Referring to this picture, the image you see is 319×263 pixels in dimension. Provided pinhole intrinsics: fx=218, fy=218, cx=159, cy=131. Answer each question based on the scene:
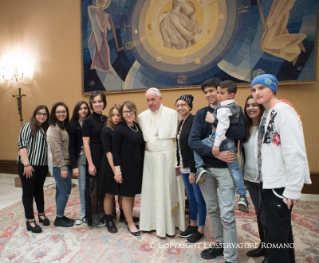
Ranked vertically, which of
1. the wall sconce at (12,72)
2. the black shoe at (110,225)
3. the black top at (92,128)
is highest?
the wall sconce at (12,72)

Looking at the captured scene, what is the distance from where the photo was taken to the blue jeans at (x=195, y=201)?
2.36 m

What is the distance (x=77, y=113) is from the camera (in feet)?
9.70

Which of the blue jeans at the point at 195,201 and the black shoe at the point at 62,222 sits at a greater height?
the blue jeans at the point at 195,201

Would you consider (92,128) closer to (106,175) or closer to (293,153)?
(106,175)

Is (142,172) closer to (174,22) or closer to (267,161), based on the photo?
(267,161)

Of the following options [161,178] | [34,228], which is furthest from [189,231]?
[34,228]

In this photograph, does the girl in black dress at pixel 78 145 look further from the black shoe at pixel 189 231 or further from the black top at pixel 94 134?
the black shoe at pixel 189 231

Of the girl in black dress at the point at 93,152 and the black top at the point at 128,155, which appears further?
the girl in black dress at the point at 93,152

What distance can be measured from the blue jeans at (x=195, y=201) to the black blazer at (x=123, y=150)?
2.10ft

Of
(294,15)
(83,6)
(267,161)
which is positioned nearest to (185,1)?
(294,15)

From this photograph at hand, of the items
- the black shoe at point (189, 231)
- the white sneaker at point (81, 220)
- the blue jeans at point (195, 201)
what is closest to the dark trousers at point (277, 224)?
the blue jeans at point (195, 201)

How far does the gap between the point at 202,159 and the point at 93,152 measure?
4.71 feet

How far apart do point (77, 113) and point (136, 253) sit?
188 cm

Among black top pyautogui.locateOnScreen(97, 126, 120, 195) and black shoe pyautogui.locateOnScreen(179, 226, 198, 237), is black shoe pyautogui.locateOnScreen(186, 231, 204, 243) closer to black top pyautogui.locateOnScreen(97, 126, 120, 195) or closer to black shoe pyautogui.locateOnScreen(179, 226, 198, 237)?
black shoe pyautogui.locateOnScreen(179, 226, 198, 237)
